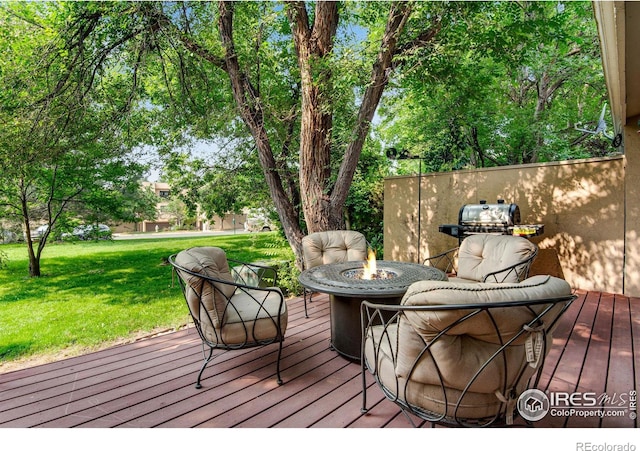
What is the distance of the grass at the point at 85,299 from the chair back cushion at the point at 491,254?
2.61 meters

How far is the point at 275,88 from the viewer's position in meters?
5.44

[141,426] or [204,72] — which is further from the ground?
[204,72]

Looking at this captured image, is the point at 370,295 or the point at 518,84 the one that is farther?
the point at 518,84

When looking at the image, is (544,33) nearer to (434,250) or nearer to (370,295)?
(434,250)

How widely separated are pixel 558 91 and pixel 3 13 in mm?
11316

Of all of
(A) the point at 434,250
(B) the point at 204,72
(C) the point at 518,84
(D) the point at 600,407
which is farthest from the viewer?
(C) the point at 518,84

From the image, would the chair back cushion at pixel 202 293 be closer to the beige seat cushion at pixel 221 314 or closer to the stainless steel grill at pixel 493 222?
the beige seat cushion at pixel 221 314

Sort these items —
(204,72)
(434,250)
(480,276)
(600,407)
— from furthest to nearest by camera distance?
(434,250), (204,72), (480,276), (600,407)

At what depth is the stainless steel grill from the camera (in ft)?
12.2

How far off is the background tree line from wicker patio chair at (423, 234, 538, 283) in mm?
1688

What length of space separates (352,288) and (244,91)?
3490mm

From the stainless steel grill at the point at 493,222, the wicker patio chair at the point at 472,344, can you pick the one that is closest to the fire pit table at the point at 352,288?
the wicker patio chair at the point at 472,344
